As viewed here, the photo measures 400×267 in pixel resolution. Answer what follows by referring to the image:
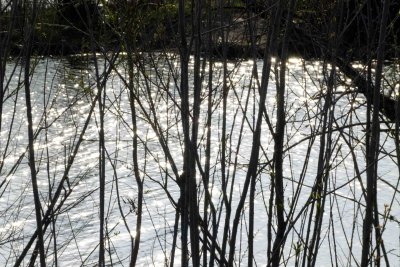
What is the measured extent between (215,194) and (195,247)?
11.1 meters

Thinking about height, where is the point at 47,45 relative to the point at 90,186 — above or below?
above

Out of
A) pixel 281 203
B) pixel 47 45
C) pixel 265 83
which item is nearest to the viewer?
pixel 265 83

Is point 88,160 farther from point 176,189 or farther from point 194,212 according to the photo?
point 194,212

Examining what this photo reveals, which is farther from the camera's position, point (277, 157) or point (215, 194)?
point (215, 194)

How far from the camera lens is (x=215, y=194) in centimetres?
1322

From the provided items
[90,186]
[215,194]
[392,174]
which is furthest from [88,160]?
[392,174]

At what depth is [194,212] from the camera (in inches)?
84.8

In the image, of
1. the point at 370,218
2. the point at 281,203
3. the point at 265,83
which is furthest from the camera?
the point at 281,203

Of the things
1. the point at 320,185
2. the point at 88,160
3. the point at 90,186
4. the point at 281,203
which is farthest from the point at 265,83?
the point at 88,160

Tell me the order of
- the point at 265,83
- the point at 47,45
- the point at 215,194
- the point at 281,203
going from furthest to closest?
the point at 215,194 → the point at 47,45 → the point at 281,203 → the point at 265,83

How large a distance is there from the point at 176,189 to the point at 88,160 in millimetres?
1896

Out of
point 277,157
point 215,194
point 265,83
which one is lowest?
point 215,194

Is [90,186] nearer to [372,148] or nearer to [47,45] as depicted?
[47,45]

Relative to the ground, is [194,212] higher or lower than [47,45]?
lower
